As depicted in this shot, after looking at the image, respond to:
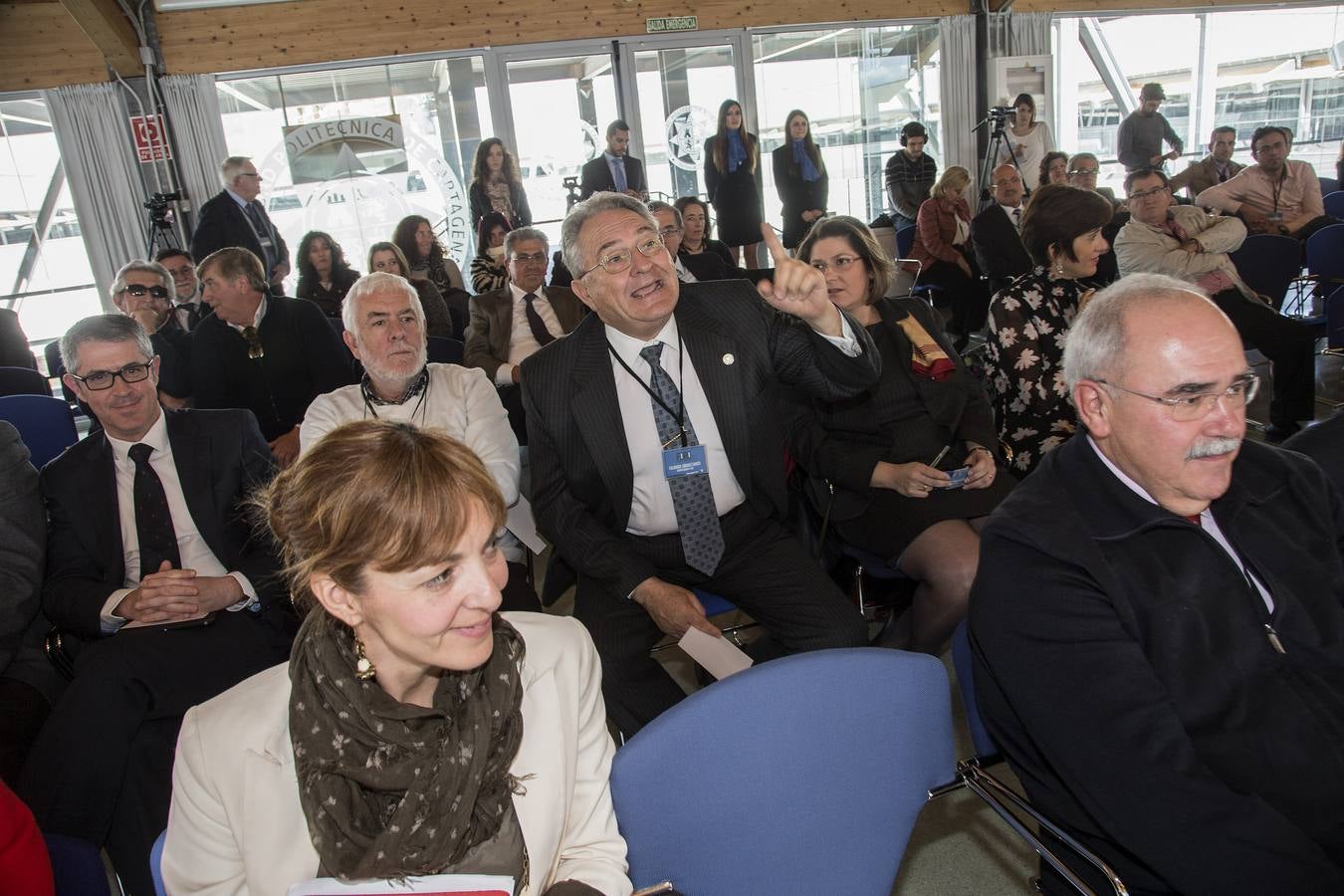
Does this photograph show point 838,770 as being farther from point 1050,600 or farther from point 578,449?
point 578,449

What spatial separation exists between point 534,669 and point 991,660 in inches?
28.3

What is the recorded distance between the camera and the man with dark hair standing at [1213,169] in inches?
333

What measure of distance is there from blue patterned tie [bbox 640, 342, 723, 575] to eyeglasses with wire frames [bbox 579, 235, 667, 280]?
0.22 m

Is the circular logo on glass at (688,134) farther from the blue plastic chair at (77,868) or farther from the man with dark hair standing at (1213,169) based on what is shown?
the blue plastic chair at (77,868)

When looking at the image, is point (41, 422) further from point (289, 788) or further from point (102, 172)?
point (102, 172)

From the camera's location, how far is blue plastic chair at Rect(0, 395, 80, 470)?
10.5ft

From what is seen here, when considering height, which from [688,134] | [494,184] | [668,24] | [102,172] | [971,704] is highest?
[668,24]

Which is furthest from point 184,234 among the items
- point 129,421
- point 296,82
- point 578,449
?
point 578,449

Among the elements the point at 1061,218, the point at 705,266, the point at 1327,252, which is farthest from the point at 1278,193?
the point at 1061,218

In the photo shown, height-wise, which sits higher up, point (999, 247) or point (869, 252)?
point (869, 252)

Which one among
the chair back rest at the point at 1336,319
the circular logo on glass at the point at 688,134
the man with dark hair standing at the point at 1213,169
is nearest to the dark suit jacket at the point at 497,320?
the chair back rest at the point at 1336,319

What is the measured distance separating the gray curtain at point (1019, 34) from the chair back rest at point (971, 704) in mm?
9559

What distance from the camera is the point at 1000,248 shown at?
236 inches

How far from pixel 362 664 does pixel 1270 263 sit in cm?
569
